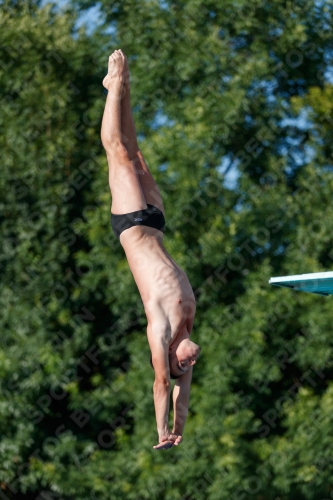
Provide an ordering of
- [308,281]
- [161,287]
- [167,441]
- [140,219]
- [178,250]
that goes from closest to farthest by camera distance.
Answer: [167,441] < [161,287] < [140,219] < [308,281] < [178,250]

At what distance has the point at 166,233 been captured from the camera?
42.0ft

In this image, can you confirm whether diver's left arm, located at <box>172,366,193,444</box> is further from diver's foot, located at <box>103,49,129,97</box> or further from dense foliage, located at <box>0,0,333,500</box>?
dense foliage, located at <box>0,0,333,500</box>

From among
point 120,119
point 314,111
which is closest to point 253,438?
point 314,111

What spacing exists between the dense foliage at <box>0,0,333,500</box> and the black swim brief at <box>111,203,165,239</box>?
694 cm

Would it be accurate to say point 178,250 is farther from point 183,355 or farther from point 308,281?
point 183,355

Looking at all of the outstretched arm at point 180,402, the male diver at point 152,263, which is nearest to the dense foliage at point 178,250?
the outstretched arm at point 180,402

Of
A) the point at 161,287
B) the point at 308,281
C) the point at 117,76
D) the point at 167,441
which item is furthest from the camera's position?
the point at 308,281

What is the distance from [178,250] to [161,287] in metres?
7.31

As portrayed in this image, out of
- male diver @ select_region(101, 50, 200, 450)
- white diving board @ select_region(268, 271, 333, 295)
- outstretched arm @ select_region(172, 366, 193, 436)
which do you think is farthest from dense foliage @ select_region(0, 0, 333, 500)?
male diver @ select_region(101, 50, 200, 450)

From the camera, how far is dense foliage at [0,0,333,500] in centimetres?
1207

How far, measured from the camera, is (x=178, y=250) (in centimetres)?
1241

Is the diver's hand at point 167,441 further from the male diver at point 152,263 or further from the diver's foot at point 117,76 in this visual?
the diver's foot at point 117,76

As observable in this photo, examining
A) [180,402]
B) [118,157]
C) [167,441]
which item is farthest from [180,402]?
[118,157]

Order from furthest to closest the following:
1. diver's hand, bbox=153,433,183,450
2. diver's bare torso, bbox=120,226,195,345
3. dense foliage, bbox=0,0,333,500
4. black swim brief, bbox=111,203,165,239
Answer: dense foliage, bbox=0,0,333,500
black swim brief, bbox=111,203,165,239
diver's bare torso, bbox=120,226,195,345
diver's hand, bbox=153,433,183,450
